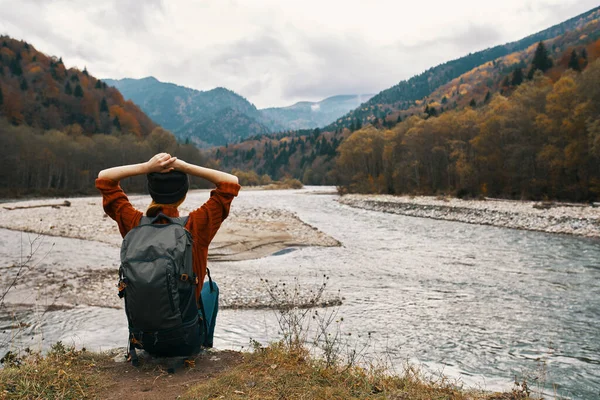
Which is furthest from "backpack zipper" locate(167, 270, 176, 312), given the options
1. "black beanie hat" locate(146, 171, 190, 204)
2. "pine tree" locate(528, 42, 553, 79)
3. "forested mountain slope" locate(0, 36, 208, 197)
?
"pine tree" locate(528, 42, 553, 79)

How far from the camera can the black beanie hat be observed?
10.9 feet

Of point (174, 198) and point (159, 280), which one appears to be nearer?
point (159, 280)

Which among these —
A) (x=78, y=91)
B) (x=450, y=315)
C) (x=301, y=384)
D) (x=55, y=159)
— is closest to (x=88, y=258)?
(x=450, y=315)

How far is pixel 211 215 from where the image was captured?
3.40 meters

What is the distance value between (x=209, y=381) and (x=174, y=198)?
5.52ft

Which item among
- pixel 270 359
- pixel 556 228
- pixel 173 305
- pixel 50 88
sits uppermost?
pixel 50 88

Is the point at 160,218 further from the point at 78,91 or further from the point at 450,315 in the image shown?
Result: the point at 78,91

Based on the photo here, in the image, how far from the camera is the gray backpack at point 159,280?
3.03 meters

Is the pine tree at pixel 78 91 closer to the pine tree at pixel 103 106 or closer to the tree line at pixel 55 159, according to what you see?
the pine tree at pixel 103 106

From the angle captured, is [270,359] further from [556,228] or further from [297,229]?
[556,228]

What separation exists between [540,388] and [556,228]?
77.7 feet

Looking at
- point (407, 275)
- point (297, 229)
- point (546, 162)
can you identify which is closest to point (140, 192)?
point (297, 229)

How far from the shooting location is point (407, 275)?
41.3 feet

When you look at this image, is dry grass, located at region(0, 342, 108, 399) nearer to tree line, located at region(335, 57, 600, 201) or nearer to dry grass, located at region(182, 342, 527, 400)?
dry grass, located at region(182, 342, 527, 400)
